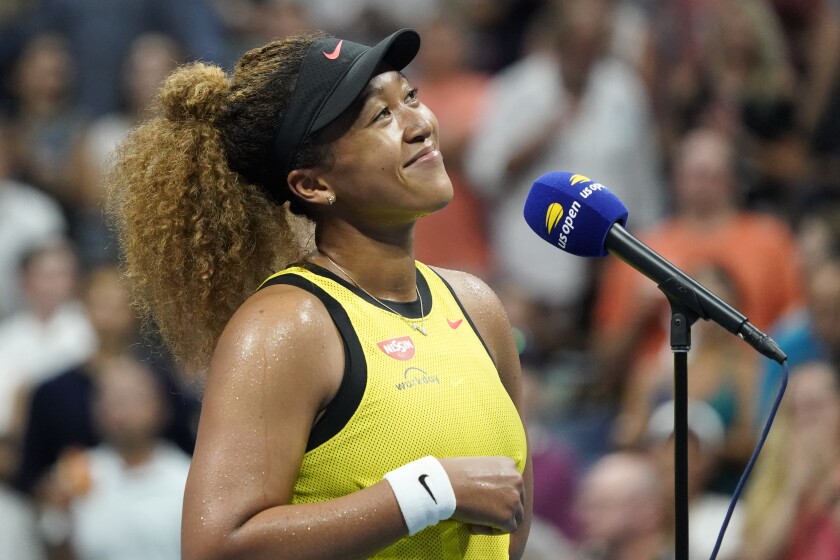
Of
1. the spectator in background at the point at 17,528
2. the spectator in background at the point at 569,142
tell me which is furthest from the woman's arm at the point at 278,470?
the spectator in background at the point at 569,142

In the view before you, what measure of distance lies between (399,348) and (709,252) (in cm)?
366

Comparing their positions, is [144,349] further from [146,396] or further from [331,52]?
[331,52]

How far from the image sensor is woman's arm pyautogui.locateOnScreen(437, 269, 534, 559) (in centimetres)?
293

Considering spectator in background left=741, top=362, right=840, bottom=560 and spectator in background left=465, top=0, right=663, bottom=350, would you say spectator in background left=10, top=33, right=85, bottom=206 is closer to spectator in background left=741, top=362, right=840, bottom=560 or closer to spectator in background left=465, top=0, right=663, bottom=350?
spectator in background left=465, top=0, right=663, bottom=350

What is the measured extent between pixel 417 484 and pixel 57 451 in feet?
13.9

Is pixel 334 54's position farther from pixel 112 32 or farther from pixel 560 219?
pixel 112 32

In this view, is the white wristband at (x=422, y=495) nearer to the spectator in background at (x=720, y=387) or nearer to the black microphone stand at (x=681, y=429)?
the black microphone stand at (x=681, y=429)

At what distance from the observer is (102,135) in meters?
7.79

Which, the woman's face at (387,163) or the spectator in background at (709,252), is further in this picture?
the spectator in background at (709,252)

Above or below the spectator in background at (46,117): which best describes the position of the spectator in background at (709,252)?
above

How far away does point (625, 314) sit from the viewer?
627 centimetres

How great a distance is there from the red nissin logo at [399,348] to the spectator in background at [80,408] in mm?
3619

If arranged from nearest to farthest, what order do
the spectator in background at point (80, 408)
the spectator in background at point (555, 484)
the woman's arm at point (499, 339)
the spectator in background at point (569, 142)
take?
the woman's arm at point (499, 339) < the spectator in background at point (555, 484) < the spectator in background at point (80, 408) < the spectator in background at point (569, 142)

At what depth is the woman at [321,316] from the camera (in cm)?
238
